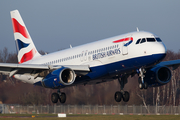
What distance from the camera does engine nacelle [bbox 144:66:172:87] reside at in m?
30.7

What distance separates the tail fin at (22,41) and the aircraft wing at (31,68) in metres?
8.07

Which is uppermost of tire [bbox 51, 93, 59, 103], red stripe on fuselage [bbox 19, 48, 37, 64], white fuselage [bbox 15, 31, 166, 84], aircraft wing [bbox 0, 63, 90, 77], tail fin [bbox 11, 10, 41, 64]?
tail fin [bbox 11, 10, 41, 64]

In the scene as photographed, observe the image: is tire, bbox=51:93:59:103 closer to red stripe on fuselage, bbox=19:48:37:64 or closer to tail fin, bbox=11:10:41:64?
tail fin, bbox=11:10:41:64

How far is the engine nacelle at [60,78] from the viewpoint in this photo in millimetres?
27856

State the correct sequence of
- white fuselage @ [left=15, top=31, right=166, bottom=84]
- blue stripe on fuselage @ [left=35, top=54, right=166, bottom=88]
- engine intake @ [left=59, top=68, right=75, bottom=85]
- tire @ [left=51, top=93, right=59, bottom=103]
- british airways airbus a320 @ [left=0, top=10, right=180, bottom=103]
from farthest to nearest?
1. tire @ [left=51, top=93, right=59, bottom=103]
2. engine intake @ [left=59, top=68, right=75, bottom=85]
3. british airways airbus a320 @ [left=0, top=10, right=180, bottom=103]
4. white fuselage @ [left=15, top=31, right=166, bottom=84]
5. blue stripe on fuselage @ [left=35, top=54, right=166, bottom=88]

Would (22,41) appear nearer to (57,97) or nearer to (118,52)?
(57,97)

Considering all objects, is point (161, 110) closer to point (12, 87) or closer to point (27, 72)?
point (12, 87)

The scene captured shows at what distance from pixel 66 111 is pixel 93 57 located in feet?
94.1

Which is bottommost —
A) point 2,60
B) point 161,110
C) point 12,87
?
point 161,110

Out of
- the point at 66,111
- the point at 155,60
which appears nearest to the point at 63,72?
the point at 155,60

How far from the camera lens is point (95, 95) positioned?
44719 millimetres

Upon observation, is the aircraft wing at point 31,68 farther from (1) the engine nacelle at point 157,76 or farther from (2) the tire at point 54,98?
(1) the engine nacelle at point 157,76

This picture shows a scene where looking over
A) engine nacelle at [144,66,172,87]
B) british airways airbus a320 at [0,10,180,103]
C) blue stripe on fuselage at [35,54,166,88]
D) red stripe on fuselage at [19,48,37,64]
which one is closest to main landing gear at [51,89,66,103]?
british airways airbus a320 at [0,10,180,103]

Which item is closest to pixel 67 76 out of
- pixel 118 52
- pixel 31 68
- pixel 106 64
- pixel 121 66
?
pixel 31 68
